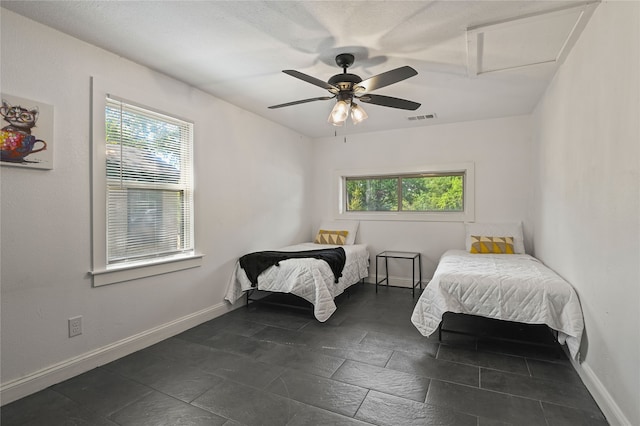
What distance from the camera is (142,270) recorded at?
2.72 metres

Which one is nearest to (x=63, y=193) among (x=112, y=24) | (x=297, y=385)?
(x=112, y=24)

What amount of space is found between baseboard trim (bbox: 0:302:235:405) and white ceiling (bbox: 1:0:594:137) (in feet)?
7.57

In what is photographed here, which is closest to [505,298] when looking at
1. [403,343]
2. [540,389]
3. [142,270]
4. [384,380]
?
[540,389]

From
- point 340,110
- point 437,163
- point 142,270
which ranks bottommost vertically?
point 142,270

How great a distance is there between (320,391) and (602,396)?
64.8 inches

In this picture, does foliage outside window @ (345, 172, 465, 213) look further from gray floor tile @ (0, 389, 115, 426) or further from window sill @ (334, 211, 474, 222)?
gray floor tile @ (0, 389, 115, 426)

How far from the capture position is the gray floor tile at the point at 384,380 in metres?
2.05

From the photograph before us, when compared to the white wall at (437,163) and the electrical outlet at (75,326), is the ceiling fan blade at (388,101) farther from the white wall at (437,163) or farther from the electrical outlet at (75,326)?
the electrical outlet at (75,326)

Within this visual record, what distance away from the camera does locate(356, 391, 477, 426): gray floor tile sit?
176 centimetres

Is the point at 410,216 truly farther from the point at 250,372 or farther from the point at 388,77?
the point at 250,372

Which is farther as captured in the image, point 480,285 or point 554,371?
point 480,285

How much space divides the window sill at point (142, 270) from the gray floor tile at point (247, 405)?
3.90ft

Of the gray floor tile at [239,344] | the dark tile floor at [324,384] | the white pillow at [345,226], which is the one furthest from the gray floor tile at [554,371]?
the white pillow at [345,226]

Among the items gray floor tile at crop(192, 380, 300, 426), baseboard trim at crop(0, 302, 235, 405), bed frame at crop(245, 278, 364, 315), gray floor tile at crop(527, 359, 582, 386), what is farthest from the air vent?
gray floor tile at crop(192, 380, 300, 426)
